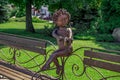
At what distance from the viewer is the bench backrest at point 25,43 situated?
543 cm

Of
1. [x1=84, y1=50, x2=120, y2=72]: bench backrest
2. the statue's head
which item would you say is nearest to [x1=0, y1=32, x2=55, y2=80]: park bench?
the statue's head

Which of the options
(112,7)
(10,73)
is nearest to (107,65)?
(10,73)

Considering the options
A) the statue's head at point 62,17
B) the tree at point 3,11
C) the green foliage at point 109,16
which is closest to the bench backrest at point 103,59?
the statue's head at point 62,17

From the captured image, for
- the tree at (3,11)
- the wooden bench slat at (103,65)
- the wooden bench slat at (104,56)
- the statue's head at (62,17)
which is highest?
the statue's head at (62,17)

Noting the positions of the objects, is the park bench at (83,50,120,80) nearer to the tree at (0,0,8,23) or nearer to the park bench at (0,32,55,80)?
the park bench at (0,32,55,80)

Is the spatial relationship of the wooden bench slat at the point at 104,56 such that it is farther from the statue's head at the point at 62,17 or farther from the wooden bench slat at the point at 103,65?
the statue's head at the point at 62,17

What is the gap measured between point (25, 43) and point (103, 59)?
6.78ft

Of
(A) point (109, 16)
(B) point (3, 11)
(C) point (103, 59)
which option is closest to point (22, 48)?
Result: (C) point (103, 59)

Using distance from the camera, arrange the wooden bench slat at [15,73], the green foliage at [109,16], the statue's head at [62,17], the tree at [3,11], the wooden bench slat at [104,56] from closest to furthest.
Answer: the wooden bench slat at [104,56]
the statue's head at [62,17]
the wooden bench slat at [15,73]
the green foliage at [109,16]
the tree at [3,11]

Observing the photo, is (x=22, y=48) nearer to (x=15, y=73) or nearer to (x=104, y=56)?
(x=15, y=73)

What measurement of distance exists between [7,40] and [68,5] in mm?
11356

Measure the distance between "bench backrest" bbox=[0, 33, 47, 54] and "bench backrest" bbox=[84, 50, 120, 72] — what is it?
1039 millimetres

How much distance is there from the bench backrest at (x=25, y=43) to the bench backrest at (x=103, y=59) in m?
1.04

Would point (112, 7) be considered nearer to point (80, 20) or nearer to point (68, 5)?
point (68, 5)
